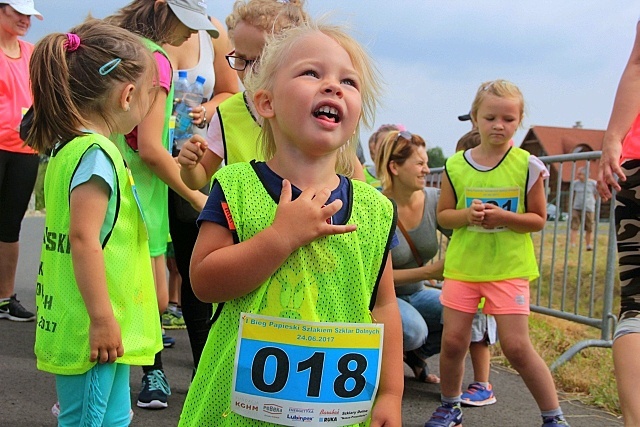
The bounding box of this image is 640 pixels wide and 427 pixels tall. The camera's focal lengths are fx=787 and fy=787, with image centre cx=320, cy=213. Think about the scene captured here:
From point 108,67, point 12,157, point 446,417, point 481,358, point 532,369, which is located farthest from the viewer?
point 12,157

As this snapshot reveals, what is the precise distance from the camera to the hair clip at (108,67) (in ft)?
8.41

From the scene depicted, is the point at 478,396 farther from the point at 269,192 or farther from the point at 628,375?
the point at 269,192

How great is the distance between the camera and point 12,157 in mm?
5461

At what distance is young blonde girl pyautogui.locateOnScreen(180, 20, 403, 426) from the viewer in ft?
5.79

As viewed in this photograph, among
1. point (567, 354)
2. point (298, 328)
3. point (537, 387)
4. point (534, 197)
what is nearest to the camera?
point (298, 328)

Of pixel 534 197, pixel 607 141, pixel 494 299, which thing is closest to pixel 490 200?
pixel 534 197

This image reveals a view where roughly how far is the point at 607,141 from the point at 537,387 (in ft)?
4.61

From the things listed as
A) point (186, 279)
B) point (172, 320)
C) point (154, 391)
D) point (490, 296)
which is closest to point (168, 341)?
point (172, 320)

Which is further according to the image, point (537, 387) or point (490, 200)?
point (490, 200)

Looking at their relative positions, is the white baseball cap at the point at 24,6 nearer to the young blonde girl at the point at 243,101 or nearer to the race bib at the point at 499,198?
the young blonde girl at the point at 243,101

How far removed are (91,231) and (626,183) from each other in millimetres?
1859

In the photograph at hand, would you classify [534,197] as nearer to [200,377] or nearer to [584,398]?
[584,398]

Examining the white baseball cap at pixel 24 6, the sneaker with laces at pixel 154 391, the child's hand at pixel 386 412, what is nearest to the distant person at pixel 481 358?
the sneaker with laces at pixel 154 391

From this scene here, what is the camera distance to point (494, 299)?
3.88 meters
